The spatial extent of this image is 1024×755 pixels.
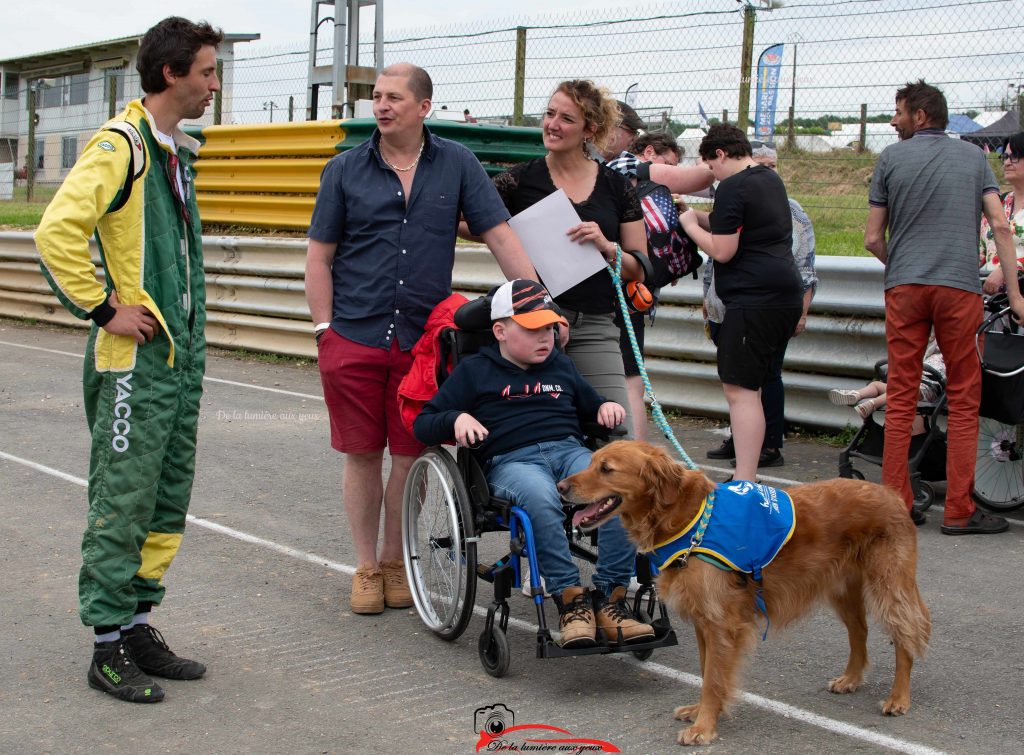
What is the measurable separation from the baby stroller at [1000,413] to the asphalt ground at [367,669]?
0.22 metres

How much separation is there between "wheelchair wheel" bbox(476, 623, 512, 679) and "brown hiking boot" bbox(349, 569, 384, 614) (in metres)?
0.84

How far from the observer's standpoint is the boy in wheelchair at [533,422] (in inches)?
174

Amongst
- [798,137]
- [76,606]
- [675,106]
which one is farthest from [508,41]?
[76,606]

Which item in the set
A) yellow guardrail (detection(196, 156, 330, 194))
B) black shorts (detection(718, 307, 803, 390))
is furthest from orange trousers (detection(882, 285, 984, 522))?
yellow guardrail (detection(196, 156, 330, 194))

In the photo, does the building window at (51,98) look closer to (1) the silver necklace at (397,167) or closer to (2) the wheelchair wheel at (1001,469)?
(1) the silver necklace at (397,167)

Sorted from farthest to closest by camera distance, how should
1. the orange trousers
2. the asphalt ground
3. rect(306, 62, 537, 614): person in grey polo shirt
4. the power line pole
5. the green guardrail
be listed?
the green guardrail
the power line pole
the orange trousers
rect(306, 62, 537, 614): person in grey polo shirt
the asphalt ground

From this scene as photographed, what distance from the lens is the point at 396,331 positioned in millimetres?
5156

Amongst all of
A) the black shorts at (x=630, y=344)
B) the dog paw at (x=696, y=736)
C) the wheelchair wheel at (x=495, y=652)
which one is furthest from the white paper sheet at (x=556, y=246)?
the dog paw at (x=696, y=736)

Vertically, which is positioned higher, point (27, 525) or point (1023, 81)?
point (1023, 81)

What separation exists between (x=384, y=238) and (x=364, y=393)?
69 cm

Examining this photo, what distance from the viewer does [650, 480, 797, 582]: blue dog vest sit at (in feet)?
13.2

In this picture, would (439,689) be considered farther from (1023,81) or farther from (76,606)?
(1023,81)

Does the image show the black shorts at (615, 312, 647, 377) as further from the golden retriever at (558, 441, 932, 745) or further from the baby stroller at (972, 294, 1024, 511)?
the golden retriever at (558, 441, 932, 745)

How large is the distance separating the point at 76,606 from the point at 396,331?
1.90 meters
